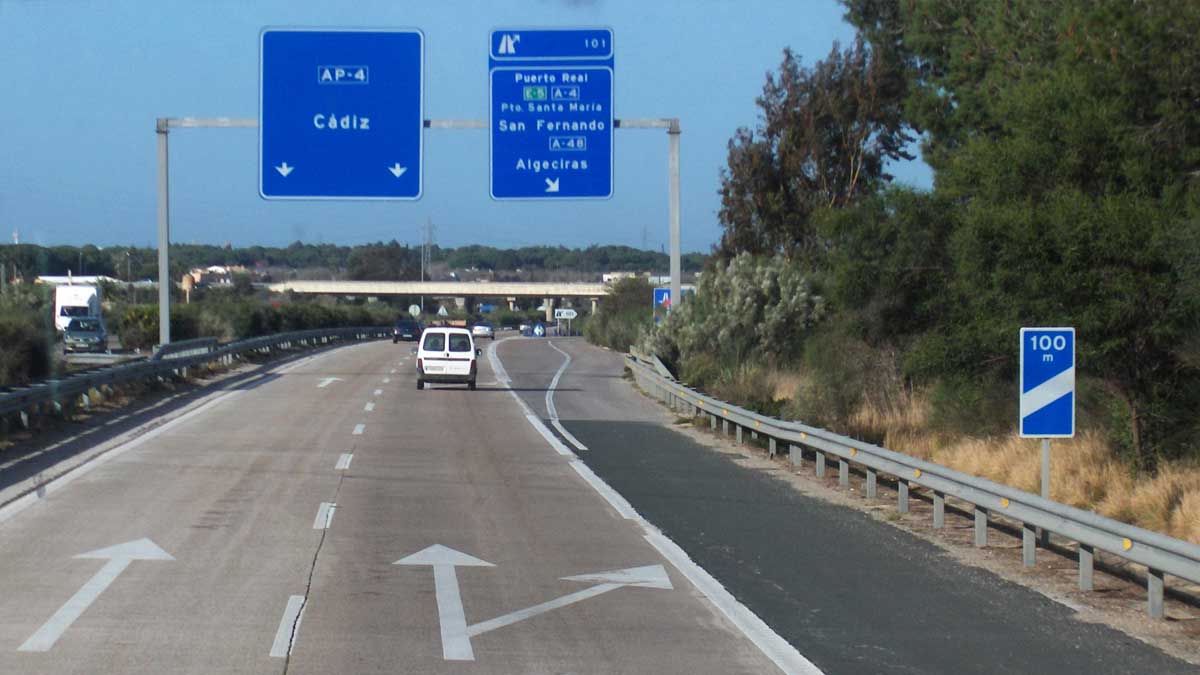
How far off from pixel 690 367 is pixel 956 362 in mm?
16776

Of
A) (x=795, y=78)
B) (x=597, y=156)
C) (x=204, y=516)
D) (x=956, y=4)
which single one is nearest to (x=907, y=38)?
(x=956, y=4)

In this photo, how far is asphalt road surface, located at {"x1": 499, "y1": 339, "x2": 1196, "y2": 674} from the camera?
27.8 ft

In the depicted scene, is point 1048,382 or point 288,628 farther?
point 1048,382

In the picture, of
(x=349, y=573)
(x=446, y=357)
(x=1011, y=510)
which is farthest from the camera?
(x=446, y=357)

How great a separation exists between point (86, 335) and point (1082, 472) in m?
47.8

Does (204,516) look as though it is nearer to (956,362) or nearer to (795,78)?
(956,362)

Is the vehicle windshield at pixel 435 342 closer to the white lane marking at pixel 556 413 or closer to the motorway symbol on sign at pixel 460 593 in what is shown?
the white lane marking at pixel 556 413

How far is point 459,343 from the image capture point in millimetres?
36312

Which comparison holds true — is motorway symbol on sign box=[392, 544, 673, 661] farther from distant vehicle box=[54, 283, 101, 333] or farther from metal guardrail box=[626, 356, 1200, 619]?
distant vehicle box=[54, 283, 101, 333]

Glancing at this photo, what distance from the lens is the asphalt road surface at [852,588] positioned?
8.48 meters

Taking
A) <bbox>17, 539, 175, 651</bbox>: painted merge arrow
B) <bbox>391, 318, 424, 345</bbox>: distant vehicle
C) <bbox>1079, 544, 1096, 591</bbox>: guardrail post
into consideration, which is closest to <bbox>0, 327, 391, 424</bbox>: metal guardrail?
<bbox>17, 539, 175, 651</bbox>: painted merge arrow

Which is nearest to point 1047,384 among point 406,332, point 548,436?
point 548,436

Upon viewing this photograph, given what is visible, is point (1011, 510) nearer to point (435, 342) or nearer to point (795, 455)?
point (795, 455)

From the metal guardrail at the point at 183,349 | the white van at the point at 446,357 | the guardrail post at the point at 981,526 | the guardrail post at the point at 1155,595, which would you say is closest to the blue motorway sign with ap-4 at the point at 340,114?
the metal guardrail at the point at 183,349
